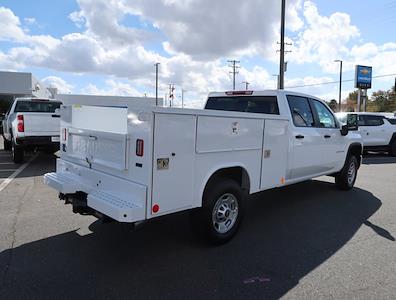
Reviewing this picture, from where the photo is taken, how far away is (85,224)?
529 centimetres

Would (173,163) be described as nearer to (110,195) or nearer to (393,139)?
(110,195)

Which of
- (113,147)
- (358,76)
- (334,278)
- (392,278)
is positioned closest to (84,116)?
(113,147)

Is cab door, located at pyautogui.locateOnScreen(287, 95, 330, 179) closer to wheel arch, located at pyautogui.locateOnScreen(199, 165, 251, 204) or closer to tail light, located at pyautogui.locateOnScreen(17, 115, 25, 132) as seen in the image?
wheel arch, located at pyautogui.locateOnScreen(199, 165, 251, 204)

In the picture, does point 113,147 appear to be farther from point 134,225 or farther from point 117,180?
point 134,225

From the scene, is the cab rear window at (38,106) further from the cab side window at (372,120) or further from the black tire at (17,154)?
the cab side window at (372,120)

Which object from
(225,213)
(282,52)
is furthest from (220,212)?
(282,52)

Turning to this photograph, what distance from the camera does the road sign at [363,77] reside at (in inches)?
1665

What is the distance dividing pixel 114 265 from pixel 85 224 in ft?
4.96

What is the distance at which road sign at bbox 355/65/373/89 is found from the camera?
4228 cm

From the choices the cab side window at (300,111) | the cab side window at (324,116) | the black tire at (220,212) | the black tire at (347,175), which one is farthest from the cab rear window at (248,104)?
the black tire at (347,175)

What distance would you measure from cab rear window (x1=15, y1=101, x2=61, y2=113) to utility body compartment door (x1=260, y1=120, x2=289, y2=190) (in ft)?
27.0

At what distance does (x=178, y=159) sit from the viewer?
384cm

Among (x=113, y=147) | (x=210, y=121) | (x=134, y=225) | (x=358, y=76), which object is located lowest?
(x=134, y=225)

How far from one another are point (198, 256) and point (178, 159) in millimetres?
1218
